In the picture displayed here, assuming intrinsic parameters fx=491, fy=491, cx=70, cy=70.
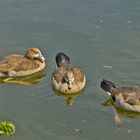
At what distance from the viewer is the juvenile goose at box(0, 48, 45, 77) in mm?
12695

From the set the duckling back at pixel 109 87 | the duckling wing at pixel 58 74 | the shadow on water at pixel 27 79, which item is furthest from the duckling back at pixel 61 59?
the duckling back at pixel 109 87

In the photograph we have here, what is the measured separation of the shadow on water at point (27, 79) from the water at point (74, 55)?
0.75 ft

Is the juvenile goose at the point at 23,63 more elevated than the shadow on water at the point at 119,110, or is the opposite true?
the juvenile goose at the point at 23,63

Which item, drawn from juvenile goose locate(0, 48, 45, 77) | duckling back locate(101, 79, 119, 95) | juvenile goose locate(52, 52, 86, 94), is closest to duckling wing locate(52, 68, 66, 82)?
juvenile goose locate(52, 52, 86, 94)

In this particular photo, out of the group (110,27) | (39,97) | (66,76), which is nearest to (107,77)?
(66,76)

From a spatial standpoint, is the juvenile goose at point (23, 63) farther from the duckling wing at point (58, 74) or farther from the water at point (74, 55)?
the duckling wing at point (58, 74)

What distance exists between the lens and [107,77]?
12.3 m

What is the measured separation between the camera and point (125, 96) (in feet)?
36.5

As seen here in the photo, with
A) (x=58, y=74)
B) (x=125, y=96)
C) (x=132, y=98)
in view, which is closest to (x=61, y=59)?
(x=58, y=74)

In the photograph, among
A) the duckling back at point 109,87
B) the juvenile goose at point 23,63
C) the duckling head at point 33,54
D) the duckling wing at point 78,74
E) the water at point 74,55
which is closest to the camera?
the water at point 74,55

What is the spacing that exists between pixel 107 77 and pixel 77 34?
272cm

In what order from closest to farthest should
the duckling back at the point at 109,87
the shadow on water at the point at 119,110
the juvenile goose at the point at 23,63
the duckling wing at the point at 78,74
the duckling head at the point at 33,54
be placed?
the shadow on water at the point at 119,110, the duckling back at the point at 109,87, the duckling wing at the point at 78,74, the juvenile goose at the point at 23,63, the duckling head at the point at 33,54

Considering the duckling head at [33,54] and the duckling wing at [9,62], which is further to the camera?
the duckling head at [33,54]

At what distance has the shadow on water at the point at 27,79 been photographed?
489 inches
